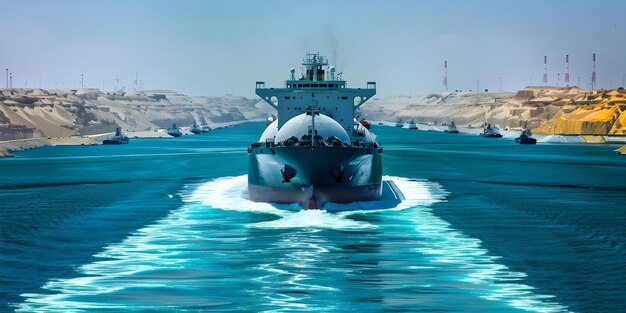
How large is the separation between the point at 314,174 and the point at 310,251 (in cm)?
1737

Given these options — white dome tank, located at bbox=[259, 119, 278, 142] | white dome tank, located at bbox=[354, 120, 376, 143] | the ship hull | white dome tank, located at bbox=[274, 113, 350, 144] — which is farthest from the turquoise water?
white dome tank, located at bbox=[354, 120, 376, 143]

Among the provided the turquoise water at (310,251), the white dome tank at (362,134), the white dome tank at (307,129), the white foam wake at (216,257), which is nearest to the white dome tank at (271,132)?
the turquoise water at (310,251)

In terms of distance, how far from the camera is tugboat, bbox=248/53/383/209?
214 feet

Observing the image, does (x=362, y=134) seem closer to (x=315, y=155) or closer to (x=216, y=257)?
(x=315, y=155)

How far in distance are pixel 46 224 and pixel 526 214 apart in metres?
32.7

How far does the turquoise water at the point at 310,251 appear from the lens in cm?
3669

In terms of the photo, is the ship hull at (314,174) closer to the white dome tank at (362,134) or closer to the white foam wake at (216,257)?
the white foam wake at (216,257)

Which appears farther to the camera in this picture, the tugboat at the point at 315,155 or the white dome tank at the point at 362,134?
the white dome tank at the point at 362,134

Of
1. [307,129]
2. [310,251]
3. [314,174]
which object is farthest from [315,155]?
[310,251]

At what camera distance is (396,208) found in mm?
70938

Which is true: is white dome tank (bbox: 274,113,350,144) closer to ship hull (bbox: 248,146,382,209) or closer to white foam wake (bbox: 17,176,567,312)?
ship hull (bbox: 248,146,382,209)

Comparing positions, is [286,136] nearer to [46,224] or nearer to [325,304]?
[46,224]

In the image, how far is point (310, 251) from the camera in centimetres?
4825

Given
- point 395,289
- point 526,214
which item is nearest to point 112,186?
point 526,214
